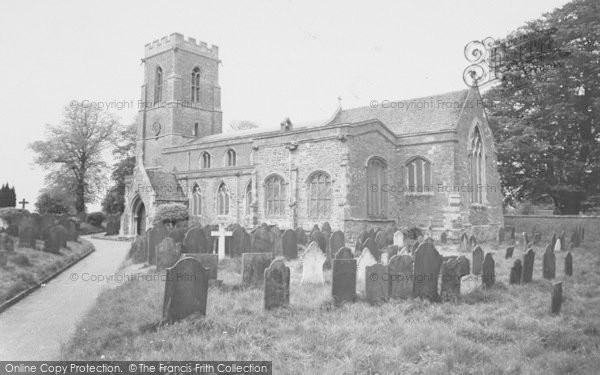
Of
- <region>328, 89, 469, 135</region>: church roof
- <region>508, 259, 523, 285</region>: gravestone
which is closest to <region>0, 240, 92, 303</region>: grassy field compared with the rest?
<region>508, 259, 523, 285</region>: gravestone

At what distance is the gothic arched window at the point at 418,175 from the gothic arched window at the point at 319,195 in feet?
15.1

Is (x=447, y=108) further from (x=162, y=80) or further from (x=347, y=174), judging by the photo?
(x=162, y=80)

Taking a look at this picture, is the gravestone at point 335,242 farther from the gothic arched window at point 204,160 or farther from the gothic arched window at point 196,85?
the gothic arched window at point 196,85

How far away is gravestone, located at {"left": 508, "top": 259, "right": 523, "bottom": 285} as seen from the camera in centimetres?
901

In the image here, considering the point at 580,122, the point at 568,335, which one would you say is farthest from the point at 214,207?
the point at 568,335

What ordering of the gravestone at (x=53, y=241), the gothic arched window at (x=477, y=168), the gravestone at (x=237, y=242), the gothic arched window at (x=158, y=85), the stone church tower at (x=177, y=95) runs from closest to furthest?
the gravestone at (x=237, y=242)
the gravestone at (x=53, y=241)
the gothic arched window at (x=477, y=168)
the stone church tower at (x=177, y=95)
the gothic arched window at (x=158, y=85)

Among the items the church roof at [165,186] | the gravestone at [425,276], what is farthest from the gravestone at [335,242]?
the church roof at [165,186]

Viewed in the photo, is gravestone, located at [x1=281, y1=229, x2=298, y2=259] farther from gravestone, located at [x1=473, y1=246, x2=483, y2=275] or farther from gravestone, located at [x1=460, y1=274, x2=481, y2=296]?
gravestone, located at [x1=460, y1=274, x2=481, y2=296]

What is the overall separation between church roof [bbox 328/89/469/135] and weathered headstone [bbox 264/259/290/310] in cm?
1623

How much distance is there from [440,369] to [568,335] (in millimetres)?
2063

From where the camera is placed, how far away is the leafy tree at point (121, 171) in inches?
1661

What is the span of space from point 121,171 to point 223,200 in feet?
69.4

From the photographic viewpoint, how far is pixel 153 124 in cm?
3919

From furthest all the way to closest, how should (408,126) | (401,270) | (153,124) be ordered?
(153,124) → (408,126) → (401,270)
